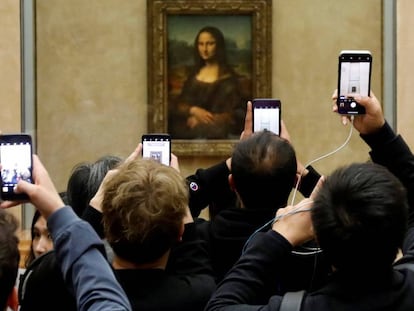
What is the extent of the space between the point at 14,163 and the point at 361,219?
141 cm

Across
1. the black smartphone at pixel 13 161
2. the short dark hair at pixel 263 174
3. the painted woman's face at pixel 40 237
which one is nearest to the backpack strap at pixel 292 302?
the short dark hair at pixel 263 174

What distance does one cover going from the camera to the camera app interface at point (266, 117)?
4.76 metres

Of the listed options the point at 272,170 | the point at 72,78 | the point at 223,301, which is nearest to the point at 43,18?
the point at 72,78

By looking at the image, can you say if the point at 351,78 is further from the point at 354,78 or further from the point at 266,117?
Result: the point at 266,117

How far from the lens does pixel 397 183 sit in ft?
8.63

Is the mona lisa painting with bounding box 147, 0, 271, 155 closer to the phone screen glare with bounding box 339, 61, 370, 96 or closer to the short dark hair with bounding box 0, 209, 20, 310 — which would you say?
the phone screen glare with bounding box 339, 61, 370, 96

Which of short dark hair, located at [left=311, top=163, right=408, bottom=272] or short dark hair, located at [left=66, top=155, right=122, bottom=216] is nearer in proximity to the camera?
short dark hair, located at [left=311, top=163, right=408, bottom=272]

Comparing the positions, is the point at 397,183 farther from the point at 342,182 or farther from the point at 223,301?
the point at 223,301

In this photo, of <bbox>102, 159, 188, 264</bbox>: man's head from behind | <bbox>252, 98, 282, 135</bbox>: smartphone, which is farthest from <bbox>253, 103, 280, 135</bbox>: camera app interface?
<bbox>102, 159, 188, 264</bbox>: man's head from behind

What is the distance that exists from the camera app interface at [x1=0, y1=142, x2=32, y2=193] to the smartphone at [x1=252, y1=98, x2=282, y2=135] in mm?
1534

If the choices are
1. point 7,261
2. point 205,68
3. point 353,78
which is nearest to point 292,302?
point 7,261

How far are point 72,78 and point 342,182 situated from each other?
8.60 m

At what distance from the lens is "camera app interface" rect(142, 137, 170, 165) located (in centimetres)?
443

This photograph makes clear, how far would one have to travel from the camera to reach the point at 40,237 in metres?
4.48
